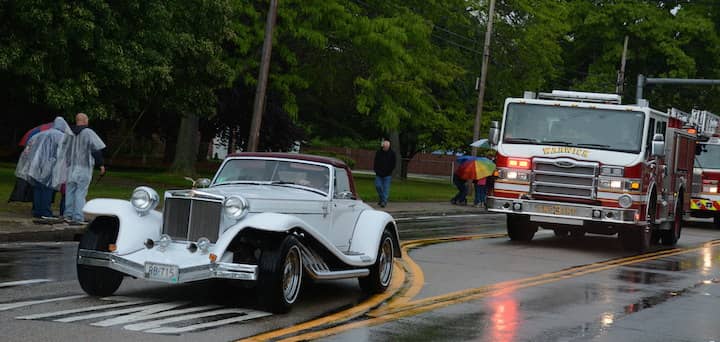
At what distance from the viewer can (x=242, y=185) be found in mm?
11688

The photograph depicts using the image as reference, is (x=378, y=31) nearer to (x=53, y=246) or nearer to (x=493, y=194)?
(x=493, y=194)

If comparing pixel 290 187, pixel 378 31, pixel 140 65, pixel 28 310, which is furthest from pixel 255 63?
pixel 28 310

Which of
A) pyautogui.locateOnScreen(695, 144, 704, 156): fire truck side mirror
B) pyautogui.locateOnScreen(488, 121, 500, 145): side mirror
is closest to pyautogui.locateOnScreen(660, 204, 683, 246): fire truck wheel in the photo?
pyautogui.locateOnScreen(695, 144, 704, 156): fire truck side mirror

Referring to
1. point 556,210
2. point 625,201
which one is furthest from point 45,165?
point 625,201

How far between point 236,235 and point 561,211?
36.3 ft

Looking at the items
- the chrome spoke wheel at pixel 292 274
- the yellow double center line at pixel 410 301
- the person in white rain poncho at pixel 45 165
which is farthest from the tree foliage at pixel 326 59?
the chrome spoke wheel at pixel 292 274

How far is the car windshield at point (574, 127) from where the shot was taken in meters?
20.2

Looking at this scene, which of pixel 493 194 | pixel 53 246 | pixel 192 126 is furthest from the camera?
pixel 192 126

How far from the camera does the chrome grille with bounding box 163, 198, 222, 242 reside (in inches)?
407

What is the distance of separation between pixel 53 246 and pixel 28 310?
611 cm

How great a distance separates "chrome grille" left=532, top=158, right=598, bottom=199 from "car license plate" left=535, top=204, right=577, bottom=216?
0.22 metres

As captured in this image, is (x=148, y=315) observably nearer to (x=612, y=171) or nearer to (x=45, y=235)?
(x=45, y=235)

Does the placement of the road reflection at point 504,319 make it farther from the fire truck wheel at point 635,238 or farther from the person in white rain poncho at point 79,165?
the fire truck wheel at point 635,238

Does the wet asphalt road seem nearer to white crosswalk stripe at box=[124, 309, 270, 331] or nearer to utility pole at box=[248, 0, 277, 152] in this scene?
white crosswalk stripe at box=[124, 309, 270, 331]
